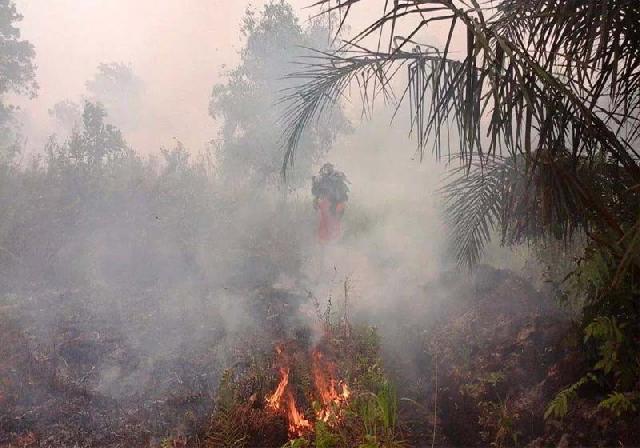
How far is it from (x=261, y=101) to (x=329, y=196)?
5.89m

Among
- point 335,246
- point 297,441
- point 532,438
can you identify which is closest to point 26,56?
point 335,246

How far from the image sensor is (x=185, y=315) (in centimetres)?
865

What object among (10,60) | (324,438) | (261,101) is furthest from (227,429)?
(10,60)

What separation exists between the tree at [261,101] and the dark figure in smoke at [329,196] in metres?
4.01

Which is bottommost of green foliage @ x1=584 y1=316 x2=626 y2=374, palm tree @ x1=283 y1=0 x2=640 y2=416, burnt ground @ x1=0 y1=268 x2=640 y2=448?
burnt ground @ x1=0 y1=268 x2=640 y2=448

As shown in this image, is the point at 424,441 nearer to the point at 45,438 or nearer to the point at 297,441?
the point at 297,441

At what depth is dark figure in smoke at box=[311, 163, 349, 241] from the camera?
11.5 metres

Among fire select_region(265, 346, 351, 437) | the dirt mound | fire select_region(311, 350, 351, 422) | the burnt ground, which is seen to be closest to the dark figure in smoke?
the burnt ground

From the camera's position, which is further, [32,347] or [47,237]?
[47,237]

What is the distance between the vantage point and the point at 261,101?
15.6 meters

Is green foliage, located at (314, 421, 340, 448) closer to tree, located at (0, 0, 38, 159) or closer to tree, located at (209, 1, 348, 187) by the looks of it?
tree, located at (209, 1, 348, 187)

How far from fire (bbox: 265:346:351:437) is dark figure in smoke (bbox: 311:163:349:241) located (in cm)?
647

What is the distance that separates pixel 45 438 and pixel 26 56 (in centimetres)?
1656

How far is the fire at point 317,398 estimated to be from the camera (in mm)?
4543
